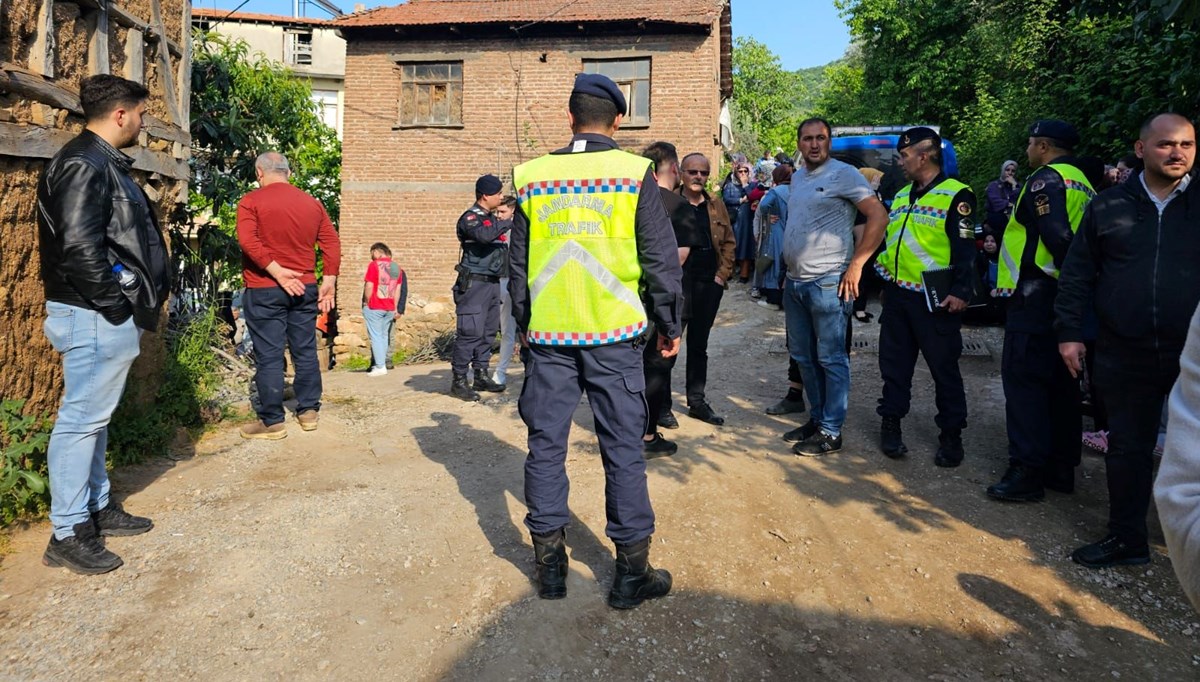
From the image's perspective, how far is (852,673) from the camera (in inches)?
106

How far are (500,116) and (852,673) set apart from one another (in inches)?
611

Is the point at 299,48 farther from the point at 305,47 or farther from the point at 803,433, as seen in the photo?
the point at 803,433

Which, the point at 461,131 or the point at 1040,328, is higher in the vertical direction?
the point at 461,131

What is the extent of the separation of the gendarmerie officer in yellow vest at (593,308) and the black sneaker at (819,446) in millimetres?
1969

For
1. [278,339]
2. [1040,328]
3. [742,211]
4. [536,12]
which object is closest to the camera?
[1040,328]

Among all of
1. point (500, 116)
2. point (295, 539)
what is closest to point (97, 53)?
point (295, 539)

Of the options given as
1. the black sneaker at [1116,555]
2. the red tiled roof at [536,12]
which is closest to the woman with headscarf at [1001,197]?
the black sneaker at [1116,555]

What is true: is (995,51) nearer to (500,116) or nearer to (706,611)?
(500,116)

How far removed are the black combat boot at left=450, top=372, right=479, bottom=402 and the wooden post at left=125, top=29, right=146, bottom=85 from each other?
133 inches

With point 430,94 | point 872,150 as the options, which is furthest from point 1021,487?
point 430,94

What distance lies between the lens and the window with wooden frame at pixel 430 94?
16.9m

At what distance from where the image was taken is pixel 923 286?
15.2 feet

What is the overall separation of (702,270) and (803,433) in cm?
136

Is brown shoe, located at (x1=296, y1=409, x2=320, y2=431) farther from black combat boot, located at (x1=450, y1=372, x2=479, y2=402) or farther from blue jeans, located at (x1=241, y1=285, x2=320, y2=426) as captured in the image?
black combat boot, located at (x1=450, y1=372, x2=479, y2=402)
